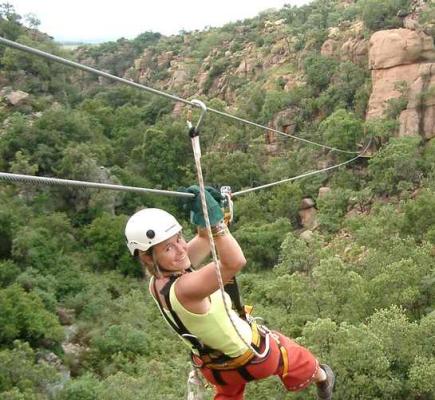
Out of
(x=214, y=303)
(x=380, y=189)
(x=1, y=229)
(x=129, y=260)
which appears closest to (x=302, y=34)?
(x=380, y=189)

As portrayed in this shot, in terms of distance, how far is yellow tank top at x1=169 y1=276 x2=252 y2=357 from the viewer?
2.30m

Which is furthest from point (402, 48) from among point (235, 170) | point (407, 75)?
point (235, 170)

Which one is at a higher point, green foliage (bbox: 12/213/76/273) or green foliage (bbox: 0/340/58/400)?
green foliage (bbox: 12/213/76/273)

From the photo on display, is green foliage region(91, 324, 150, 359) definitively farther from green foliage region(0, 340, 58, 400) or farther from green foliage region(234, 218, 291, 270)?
green foliage region(234, 218, 291, 270)

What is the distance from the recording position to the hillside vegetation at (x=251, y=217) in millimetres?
10891

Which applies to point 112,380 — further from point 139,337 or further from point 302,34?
point 302,34

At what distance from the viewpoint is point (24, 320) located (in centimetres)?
1352

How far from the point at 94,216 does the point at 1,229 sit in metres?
3.66

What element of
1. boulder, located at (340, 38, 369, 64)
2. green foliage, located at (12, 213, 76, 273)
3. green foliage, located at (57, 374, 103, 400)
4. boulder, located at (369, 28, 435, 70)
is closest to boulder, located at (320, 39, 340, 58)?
boulder, located at (340, 38, 369, 64)

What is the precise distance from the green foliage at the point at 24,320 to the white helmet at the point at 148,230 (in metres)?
12.0

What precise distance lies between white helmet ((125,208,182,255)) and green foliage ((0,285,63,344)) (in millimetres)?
12004

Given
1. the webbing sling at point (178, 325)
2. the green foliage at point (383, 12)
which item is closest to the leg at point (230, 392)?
the webbing sling at point (178, 325)

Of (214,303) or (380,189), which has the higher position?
(214,303)

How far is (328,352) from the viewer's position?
880 cm
